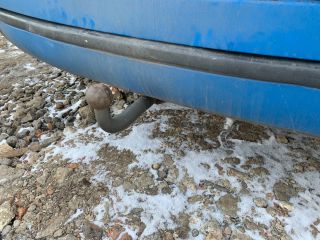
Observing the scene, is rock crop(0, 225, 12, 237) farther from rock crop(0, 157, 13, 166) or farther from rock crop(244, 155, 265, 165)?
rock crop(244, 155, 265, 165)

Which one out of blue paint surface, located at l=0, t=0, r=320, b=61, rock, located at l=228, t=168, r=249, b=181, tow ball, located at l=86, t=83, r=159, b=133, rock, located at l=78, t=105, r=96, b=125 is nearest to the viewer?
blue paint surface, located at l=0, t=0, r=320, b=61

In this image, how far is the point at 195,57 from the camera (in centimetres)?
123

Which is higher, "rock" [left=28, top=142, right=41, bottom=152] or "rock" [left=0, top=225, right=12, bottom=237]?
"rock" [left=28, top=142, right=41, bottom=152]

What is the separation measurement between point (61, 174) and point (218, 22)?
3.81 ft

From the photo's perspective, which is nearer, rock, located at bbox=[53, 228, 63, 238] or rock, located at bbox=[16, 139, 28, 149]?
rock, located at bbox=[53, 228, 63, 238]

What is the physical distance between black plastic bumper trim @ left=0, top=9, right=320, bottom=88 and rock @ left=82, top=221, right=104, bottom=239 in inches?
29.6

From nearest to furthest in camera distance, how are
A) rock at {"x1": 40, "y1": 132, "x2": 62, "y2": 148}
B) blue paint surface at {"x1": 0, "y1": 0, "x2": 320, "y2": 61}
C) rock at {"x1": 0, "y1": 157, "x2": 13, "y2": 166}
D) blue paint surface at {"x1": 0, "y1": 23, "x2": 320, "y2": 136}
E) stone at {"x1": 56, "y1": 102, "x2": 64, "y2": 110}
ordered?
1. blue paint surface at {"x1": 0, "y1": 0, "x2": 320, "y2": 61}
2. blue paint surface at {"x1": 0, "y1": 23, "x2": 320, "y2": 136}
3. rock at {"x1": 0, "y1": 157, "x2": 13, "y2": 166}
4. rock at {"x1": 40, "y1": 132, "x2": 62, "y2": 148}
5. stone at {"x1": 56, "y1": 102, "x2": 64, "y2": 110}

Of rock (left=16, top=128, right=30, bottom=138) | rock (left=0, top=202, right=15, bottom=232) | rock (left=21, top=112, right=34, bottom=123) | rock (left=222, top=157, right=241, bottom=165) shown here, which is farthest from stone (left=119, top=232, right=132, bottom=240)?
rock (left=21, top=112, right=34, bottom=123)

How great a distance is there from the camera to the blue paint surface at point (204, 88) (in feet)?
3.84

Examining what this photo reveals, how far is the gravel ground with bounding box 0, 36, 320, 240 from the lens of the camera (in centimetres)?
160

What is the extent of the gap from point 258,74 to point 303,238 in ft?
2.57

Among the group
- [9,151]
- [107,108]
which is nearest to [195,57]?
[107,108]

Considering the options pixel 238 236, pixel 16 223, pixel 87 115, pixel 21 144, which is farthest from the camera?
pixel 87 115

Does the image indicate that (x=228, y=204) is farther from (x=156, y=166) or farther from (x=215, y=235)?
(x=156, y=166)
